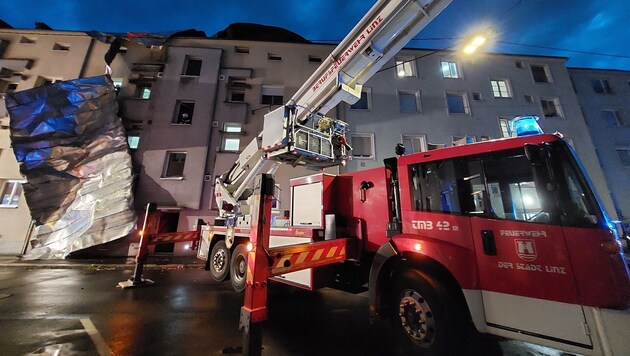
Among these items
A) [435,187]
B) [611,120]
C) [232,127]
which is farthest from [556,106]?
[232,127]

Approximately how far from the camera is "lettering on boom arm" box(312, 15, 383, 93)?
4352 millimetres

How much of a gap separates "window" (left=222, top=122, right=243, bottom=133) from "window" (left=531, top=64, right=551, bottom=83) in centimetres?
2186

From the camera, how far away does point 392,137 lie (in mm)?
15000

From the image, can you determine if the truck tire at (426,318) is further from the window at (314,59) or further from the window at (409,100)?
the window at (314,59)

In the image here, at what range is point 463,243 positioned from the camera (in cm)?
303

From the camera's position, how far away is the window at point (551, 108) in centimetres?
1638

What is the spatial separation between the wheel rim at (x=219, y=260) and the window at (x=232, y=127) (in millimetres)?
9739

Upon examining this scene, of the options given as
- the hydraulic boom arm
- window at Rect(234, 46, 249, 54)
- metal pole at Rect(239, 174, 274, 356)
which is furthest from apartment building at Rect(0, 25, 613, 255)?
metal pole at Rect(239, 174, 274, 356)

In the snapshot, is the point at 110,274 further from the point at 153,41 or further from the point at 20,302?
the point at 153,41

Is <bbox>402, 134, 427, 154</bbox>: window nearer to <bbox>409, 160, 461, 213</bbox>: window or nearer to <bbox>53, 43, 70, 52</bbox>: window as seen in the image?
<bbox>409, 160, 461, 213</bbox>: window

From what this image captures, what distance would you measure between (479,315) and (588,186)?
187cm

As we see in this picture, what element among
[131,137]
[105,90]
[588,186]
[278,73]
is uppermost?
[278,73]

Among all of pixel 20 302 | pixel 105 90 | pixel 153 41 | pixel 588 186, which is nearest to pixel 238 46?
pixel 153 41

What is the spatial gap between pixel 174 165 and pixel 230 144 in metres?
3.67
